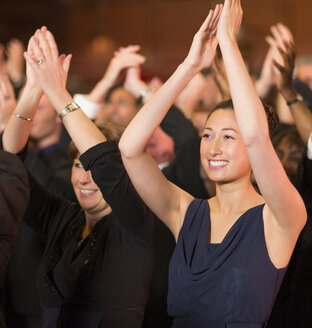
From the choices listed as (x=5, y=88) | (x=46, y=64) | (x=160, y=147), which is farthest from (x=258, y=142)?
(x=160, y=147)

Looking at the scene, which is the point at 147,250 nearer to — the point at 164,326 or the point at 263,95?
the point at 164,326

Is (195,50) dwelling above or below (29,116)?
above

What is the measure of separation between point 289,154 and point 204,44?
950 mm

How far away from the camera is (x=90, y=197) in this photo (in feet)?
7.13

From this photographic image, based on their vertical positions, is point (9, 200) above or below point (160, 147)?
below

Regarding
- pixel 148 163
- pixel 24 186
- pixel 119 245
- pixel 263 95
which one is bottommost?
pixel 119 245

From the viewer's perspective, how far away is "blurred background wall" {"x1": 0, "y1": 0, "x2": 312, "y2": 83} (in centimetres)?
870

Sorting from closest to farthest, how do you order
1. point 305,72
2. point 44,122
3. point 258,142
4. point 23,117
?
1. point 258,142
2. point 23,117
3. point 44,122
4. point 305,72

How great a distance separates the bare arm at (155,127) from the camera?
1728 millimetres

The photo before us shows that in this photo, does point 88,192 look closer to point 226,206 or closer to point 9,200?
point 9,200

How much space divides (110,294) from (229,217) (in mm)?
458

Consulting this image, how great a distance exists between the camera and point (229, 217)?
1801 mm

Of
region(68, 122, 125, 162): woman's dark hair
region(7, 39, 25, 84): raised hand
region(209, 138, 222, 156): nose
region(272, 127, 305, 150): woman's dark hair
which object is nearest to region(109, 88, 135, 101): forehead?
region(7, 39, 25, 84): raised hand

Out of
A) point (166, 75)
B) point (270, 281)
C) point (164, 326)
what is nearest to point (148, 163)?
point (270, 281)
